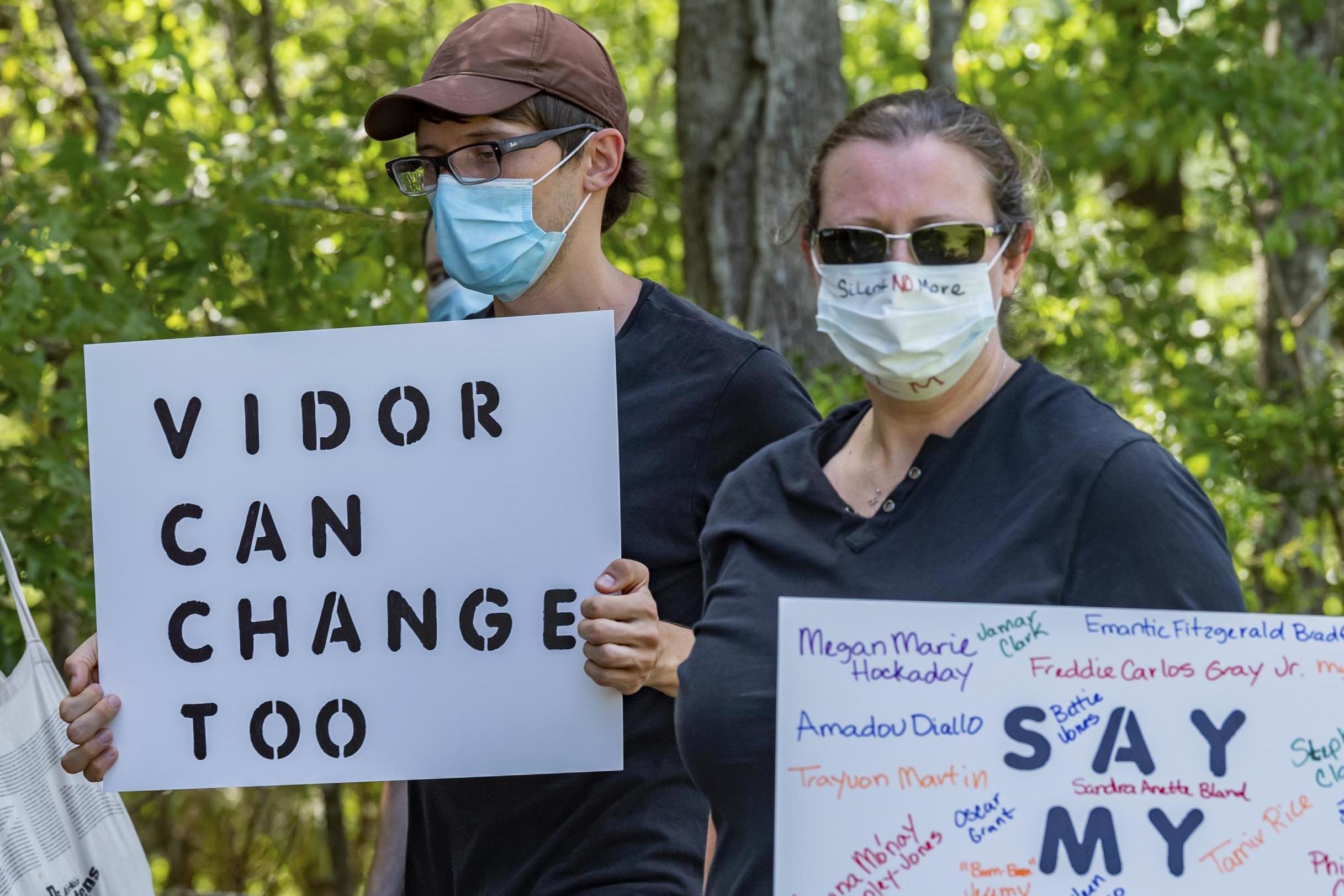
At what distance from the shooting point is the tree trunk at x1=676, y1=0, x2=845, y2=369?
15.5 ft

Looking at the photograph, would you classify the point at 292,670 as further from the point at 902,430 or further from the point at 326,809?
the point at 326,809

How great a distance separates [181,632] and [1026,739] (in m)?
1.41

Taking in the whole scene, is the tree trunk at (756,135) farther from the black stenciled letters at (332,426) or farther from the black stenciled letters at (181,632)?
the black stenciled letters at (181,632)

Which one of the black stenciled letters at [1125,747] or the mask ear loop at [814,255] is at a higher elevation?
the mask ear loop at [814,255]

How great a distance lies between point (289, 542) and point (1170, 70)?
14.2 ft

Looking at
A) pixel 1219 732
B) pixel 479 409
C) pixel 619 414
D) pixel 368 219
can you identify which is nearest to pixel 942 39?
pixel 368 219

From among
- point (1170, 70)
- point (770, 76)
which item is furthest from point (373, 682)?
point (1170, 70)

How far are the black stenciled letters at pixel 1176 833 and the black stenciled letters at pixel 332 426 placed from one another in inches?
54.8

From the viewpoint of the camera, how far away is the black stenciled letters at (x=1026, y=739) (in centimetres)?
178

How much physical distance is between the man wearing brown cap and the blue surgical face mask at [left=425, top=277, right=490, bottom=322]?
38.0 inches

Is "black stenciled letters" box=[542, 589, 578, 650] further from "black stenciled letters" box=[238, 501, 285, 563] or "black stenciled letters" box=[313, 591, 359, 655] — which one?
"black stenciled letters" box=[238, 501, 285, 563]

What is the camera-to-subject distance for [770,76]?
4746 mm

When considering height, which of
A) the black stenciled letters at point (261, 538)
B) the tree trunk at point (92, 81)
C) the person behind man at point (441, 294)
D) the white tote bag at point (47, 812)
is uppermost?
the tree trunk at point (92, 81)

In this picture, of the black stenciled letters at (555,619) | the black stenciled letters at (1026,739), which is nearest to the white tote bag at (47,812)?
the black stenciled letters at (555,619)
